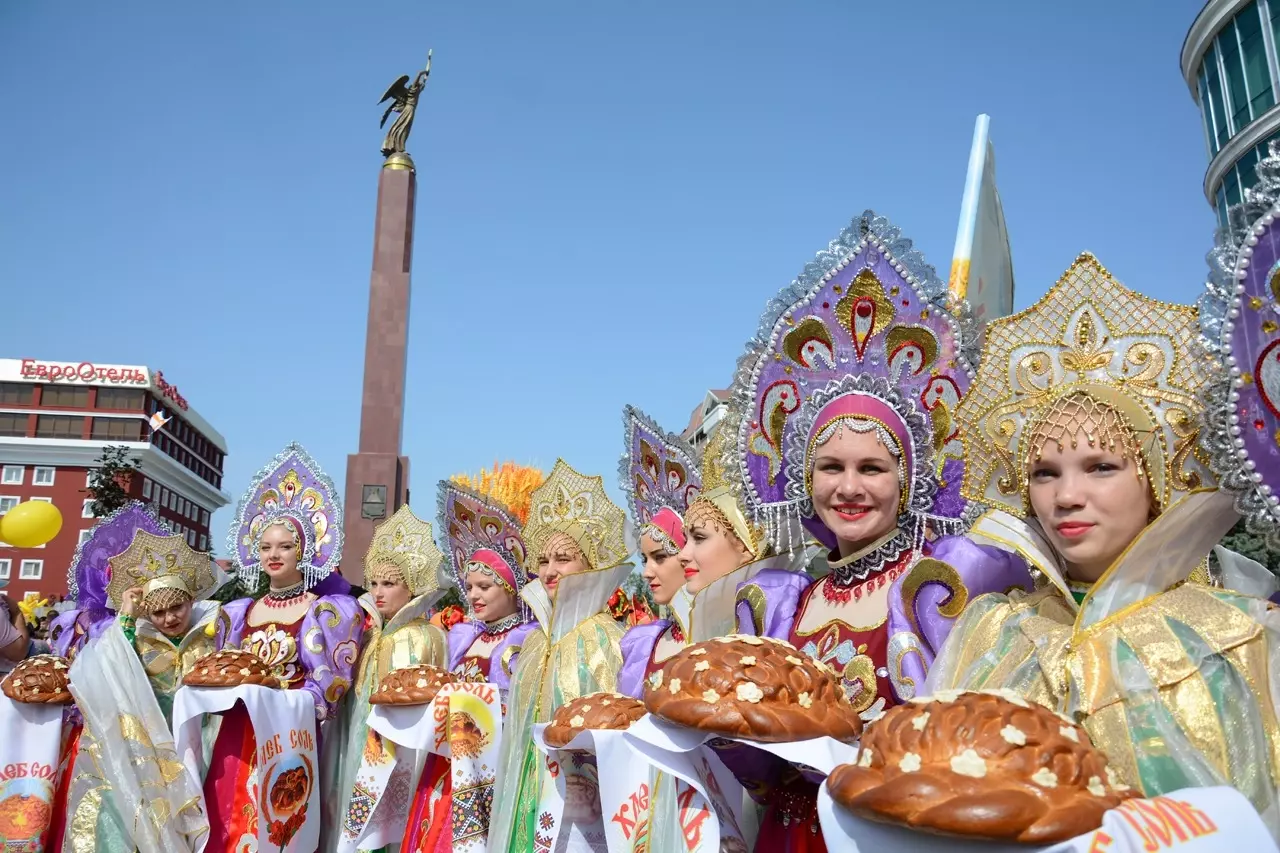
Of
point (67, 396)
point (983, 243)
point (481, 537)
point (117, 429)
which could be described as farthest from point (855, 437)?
point (67, 396)

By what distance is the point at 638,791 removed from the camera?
2.87 metres

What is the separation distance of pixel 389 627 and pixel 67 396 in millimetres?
53594

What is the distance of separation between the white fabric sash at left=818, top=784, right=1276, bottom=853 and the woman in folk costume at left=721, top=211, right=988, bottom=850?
1.30 meters

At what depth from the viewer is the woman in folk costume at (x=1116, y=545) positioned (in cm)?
182

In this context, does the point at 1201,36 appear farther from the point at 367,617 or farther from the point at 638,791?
the point at 638,791

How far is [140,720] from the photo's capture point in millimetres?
5441

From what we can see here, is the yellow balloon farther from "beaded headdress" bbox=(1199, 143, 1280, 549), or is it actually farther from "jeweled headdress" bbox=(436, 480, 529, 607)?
"beaded headdress" bbox=(1199, 143, 1280, 549)

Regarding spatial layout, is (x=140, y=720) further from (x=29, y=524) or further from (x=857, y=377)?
(x=857, y=377)

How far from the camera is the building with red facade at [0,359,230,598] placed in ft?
146

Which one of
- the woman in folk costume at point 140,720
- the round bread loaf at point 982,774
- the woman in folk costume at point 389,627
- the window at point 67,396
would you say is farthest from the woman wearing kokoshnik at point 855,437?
the window at point 67,396

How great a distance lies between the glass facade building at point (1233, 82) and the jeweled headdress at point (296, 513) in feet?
58.5

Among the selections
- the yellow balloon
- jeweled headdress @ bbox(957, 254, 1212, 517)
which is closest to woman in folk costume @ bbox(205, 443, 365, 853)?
the yellow balloon

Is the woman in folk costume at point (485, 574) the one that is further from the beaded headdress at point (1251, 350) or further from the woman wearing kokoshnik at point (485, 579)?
the beaded headdress at point (1251, 350)

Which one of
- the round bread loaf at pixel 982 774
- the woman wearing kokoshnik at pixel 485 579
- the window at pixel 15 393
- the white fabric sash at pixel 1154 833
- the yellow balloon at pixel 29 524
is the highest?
the window at pixel 15 393
